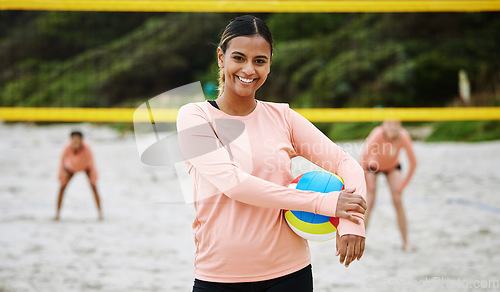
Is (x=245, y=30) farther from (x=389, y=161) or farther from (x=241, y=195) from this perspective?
(x=389, y=161)

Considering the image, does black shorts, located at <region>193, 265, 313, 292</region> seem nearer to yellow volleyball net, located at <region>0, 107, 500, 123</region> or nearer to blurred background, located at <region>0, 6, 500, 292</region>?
blurred background, located at <region>0, 6, 500, 292</region>

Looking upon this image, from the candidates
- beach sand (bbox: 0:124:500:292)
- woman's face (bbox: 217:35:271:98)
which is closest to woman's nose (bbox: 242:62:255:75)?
woman's face (bbox: 217:35:271:98)

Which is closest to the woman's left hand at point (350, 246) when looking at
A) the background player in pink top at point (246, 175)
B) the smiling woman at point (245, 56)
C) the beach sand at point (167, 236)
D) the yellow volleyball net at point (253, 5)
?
the background player in pink top at point (246, 175)

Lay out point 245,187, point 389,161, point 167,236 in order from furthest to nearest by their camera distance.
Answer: point 167,236
point 389,161
point 245,187

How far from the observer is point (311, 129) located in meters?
1.37

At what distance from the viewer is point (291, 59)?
13570mm

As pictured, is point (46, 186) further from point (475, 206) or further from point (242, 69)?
point (242, 69)

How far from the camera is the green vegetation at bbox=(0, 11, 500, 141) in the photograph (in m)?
11.9

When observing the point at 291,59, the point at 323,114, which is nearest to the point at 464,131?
the point at 291,59

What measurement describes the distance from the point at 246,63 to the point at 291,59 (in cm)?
1251

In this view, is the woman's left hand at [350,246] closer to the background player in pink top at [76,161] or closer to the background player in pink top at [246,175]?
the background player in pink top at [246,175]

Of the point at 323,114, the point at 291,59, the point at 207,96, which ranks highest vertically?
the point at 291,59

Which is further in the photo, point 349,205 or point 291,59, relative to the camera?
point 291,59

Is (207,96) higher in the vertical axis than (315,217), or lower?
higher
